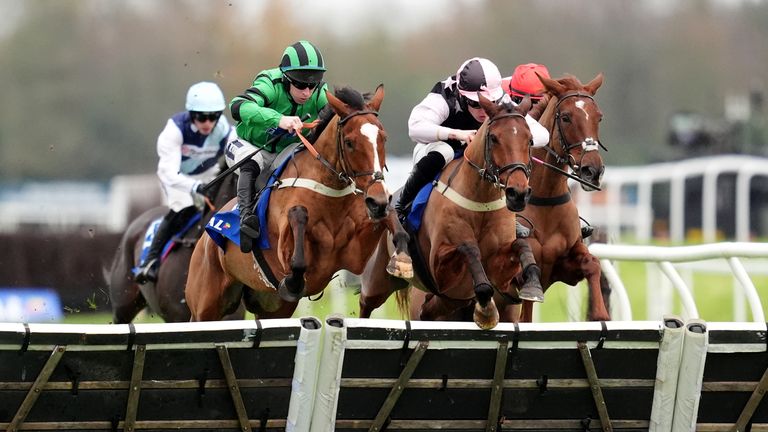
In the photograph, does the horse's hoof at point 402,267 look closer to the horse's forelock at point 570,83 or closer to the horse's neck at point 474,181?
the horse's neck at point 474,181

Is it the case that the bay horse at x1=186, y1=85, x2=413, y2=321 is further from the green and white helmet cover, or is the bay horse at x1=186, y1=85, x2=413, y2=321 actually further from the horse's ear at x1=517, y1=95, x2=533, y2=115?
the horse's ear at x1=517, y1=95, x2=533, y2=115

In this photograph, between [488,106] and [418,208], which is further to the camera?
[418,208]

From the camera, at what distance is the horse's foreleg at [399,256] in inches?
261

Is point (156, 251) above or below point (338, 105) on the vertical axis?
below

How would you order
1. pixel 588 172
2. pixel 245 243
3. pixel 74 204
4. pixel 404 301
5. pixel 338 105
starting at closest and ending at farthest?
pixel 338 105 < pixel 588 172 < pixel 245 243 < pixel 404 301 < pixel 74 204

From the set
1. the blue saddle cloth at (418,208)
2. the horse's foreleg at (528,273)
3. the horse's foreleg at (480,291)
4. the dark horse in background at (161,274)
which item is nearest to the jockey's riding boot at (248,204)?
the blue saddle cloth at (418,208)

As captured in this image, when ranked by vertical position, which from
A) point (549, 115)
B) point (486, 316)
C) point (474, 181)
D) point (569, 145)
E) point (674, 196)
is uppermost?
point (674, 196)

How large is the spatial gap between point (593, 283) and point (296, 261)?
162 cm

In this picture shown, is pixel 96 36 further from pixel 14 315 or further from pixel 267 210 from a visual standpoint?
pixel 267 210

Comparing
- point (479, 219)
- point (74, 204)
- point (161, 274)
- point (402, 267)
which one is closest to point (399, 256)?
point (402, 267)

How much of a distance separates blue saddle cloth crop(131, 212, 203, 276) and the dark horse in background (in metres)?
0.03

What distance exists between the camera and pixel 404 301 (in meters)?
8.52

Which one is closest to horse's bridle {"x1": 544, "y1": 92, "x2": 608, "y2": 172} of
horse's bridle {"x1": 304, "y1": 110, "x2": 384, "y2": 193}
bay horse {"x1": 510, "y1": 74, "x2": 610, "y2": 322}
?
bay horse {"x1": 510, "y1": 74, "x2": 610, "y2": 322}

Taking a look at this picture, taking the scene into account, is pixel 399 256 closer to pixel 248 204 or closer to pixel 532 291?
pixel 532 291
